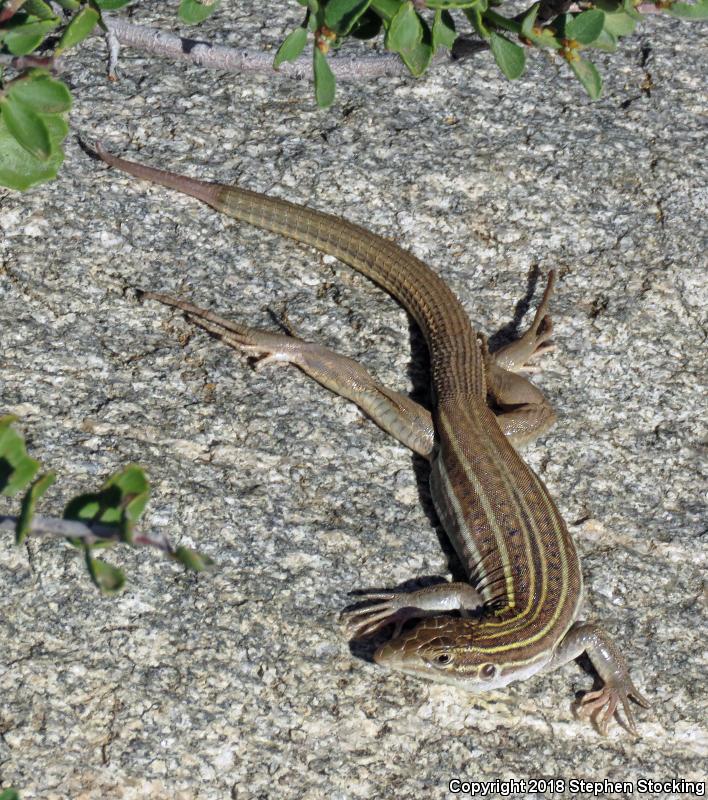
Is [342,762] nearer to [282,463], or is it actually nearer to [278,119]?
[282,463]

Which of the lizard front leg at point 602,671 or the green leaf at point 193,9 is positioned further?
the lizard front leg at point 602,671

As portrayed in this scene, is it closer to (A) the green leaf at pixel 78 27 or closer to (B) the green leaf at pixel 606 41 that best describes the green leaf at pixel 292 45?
(A) the green leaf at pixel 78 27

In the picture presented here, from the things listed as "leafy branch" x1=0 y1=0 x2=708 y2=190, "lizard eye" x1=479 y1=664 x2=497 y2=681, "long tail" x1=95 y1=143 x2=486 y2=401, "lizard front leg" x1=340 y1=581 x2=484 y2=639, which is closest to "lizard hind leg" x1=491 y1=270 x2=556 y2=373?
"long tail" x1=95 y1=143 x2=486 y2=401

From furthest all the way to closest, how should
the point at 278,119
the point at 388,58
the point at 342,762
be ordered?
the point at 278,119 → the point at 388,58 → the point at 342,762

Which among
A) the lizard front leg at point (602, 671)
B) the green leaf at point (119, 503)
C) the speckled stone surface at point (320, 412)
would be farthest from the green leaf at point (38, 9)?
the lizard front leg at point (602, 671)

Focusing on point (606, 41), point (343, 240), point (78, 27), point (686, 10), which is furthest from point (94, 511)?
point (343, 240)

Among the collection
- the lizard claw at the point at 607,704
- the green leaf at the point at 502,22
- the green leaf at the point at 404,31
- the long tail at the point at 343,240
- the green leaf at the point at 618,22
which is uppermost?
the green leaf at the point at 404,31

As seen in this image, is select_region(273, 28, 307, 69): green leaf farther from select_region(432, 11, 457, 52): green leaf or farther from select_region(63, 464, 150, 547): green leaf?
select_region(63, 464, 150, 547): green leaf

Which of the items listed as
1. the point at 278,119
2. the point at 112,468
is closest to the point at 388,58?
the point at 278,119
